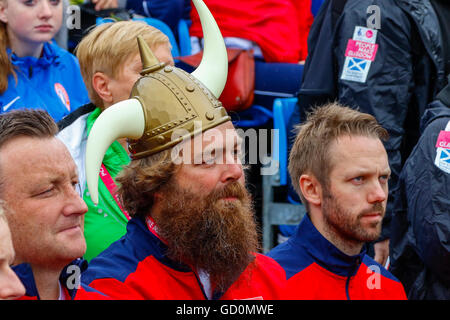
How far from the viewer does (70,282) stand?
7.94ft

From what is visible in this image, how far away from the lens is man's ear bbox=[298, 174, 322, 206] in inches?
133

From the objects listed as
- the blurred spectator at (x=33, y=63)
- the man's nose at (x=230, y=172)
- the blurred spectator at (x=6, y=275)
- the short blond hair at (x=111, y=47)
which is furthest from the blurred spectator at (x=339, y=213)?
the blurred spectator at (x=33, y=63)

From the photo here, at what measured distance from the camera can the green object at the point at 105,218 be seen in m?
3.40

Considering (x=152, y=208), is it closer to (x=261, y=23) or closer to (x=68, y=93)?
(x=68, y=93)

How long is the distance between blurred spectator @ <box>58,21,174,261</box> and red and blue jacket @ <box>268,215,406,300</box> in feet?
2.55

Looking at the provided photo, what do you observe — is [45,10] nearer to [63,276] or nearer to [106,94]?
[106,94]

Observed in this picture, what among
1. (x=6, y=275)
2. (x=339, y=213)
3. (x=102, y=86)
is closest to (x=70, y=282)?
(x=6, y=275)

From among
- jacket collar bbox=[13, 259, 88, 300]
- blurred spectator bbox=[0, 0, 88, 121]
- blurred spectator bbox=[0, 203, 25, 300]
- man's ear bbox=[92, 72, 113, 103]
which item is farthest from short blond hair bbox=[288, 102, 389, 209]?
blurred spectator bbox=[0, 203, 25, 300]

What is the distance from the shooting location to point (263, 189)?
5398 mm

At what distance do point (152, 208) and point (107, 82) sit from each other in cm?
103

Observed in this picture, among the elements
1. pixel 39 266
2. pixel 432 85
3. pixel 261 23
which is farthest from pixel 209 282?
pixel 261 23

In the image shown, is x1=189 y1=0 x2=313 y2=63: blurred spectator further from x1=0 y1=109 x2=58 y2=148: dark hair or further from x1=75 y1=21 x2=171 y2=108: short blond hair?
x1=0 y1=109 x2=58 y2=148: dark hair

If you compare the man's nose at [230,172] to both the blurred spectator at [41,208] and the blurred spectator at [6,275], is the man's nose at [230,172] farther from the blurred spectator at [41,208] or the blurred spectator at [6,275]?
the blurred spectator at [6,275]

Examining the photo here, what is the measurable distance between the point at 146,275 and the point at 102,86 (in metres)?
1.32
